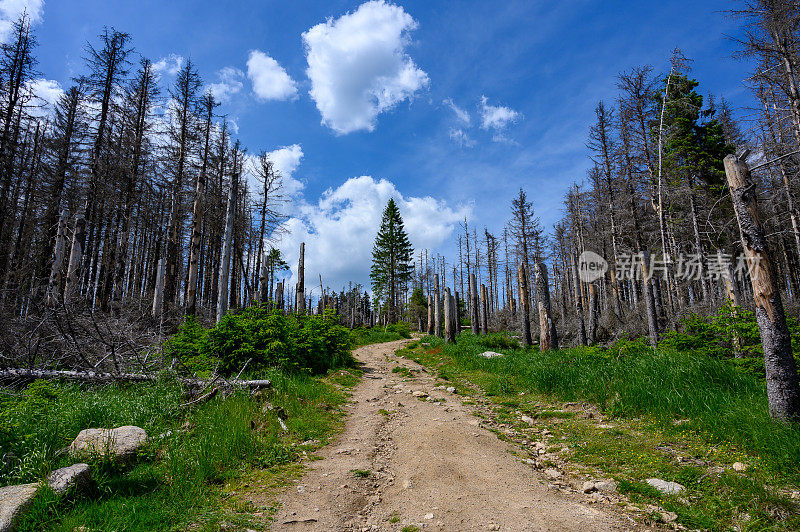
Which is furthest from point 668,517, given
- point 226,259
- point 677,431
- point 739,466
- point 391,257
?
point 391,257

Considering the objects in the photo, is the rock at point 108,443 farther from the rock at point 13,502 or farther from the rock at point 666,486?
the rock at point 666,486

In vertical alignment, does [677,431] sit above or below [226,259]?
below

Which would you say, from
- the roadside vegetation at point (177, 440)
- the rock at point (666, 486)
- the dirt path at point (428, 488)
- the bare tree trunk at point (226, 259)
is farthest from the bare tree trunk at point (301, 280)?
the rock at point (666, 486)

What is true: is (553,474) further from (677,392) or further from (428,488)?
(677,392)

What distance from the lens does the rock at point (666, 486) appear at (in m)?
3.31

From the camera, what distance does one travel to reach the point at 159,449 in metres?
3.98

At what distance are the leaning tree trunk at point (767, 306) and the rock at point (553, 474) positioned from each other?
298 centimetres

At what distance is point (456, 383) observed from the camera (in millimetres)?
9453

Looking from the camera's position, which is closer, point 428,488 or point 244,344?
point 428,488

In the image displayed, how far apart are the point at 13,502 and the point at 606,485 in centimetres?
530

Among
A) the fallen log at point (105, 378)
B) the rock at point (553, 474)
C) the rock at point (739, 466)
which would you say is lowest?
the rock at point (553, 474)

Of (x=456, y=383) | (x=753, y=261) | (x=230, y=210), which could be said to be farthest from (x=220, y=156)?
(x=753, y=261)

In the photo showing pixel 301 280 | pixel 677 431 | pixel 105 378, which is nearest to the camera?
pixel 677 431

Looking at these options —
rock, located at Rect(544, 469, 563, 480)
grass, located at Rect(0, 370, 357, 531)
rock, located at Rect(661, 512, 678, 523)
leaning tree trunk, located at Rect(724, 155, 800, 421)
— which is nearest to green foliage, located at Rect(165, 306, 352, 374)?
grass, located at Rect(0, 370, 357, 531)
